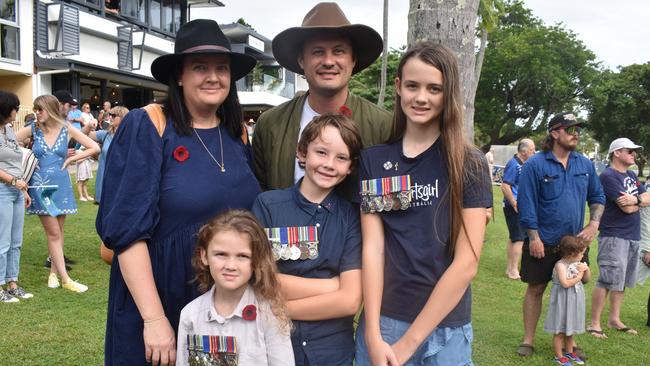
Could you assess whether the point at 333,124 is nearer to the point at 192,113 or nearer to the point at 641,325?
the point at 192,113

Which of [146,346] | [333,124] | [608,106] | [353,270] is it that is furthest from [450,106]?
[608,106]

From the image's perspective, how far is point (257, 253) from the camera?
2238 millimetres

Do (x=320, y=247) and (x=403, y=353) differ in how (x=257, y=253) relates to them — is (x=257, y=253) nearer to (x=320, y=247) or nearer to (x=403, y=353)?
(x=320, y=247)

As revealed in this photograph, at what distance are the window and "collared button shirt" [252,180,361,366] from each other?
62.5 feet

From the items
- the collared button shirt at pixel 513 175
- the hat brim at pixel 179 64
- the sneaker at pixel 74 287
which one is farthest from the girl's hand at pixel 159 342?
the collared button shirt at pixel 513 175

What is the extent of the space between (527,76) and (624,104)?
7.12 meters

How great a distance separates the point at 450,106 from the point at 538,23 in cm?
4833

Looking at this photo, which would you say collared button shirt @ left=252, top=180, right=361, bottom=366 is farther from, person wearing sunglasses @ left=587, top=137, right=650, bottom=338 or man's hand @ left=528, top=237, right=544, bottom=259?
person wearing sunglasses @ left=587, top=137, right=650, bottom=338

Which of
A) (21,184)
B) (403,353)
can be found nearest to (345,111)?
(403,353)

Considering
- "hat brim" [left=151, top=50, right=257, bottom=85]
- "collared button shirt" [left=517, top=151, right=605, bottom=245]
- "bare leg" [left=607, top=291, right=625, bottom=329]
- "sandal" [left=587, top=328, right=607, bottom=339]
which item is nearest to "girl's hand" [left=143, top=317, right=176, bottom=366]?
"hat brim" [left=151, top=50, right=257, bottom=85]

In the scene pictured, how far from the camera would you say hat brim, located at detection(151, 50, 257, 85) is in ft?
7.97

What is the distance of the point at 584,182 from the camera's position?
17.3 ft

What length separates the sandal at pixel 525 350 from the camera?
5.27m

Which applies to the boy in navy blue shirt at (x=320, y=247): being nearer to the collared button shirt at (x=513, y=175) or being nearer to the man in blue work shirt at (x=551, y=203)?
the man in blue work shirt at (x=551, y=203)
